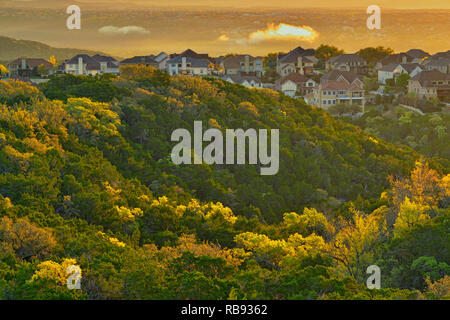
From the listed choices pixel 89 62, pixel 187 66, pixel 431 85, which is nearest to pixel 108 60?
pixel 89 62

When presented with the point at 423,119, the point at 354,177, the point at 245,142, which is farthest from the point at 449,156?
the point at 245,142

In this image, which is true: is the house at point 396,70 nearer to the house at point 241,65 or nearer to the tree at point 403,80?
the tree at point 403,80

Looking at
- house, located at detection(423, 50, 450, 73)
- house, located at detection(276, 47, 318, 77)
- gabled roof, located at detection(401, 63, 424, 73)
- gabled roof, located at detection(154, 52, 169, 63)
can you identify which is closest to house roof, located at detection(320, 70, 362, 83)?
gabled roof, located at detection(401, 63, 424, 73)

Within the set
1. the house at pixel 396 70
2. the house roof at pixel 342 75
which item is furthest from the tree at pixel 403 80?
the house roof at pixel 342 75

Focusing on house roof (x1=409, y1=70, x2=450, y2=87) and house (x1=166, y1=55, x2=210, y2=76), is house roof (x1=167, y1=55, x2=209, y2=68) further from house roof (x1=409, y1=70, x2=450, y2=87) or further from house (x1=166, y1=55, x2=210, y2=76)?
house roof (x1=409, y1=70, x2=450, y2=87)

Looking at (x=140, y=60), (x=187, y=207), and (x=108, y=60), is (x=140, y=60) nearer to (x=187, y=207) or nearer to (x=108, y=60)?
(x=108, y=60)

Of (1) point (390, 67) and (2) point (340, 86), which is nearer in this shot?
(2) point (340, 86)
